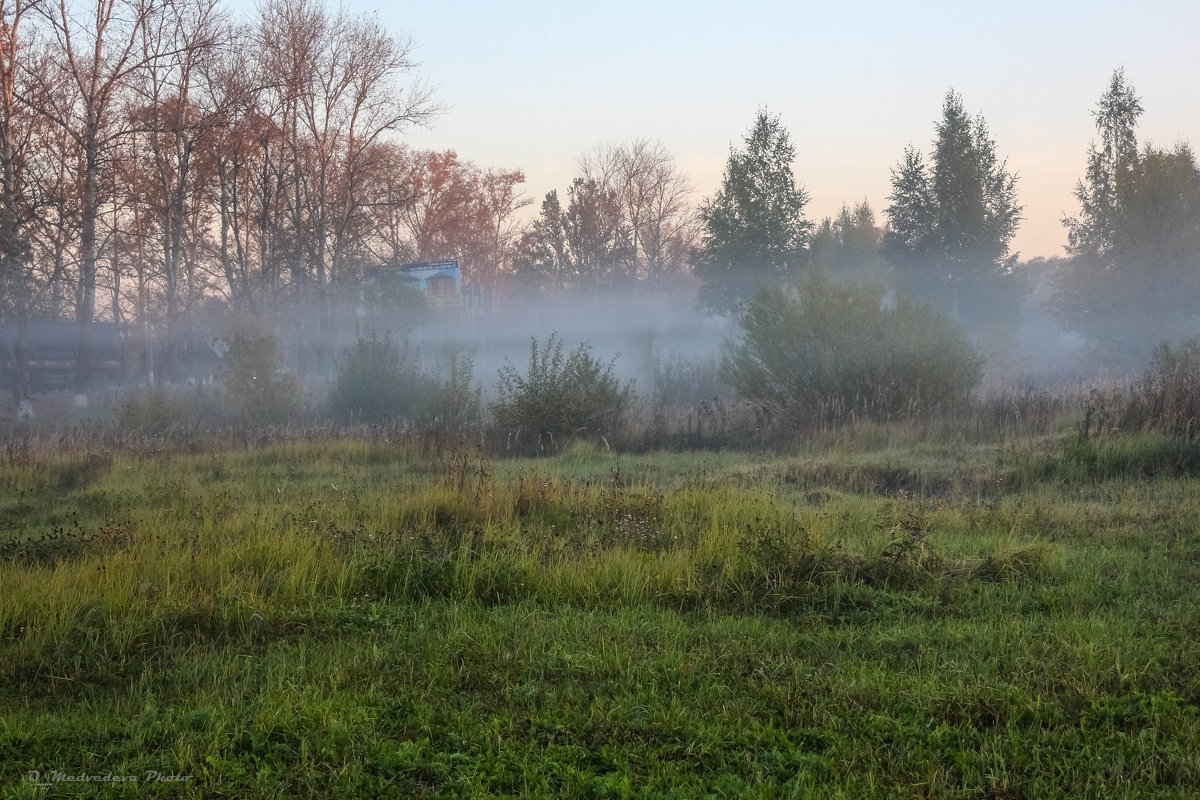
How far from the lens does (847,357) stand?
18.5 meters

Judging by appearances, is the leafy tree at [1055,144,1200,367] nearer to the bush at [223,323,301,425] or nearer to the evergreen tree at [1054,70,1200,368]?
the evergreen tree at [1054,70,1200,368]

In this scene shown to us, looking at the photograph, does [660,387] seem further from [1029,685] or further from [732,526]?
[1029,685]

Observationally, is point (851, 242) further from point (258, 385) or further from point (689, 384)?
point (258, 385)

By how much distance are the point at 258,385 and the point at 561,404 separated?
34.8 feet

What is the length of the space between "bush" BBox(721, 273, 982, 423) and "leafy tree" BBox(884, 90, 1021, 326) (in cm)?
1905

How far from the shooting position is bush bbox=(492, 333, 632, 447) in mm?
16266

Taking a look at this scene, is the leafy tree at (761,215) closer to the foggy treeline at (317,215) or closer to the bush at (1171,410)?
the foggy treeline at (317,215)

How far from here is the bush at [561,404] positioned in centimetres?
1627

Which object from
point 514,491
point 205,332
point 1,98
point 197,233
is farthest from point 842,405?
point 205,332

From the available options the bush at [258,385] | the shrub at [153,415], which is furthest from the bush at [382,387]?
the shrub at [153,415]

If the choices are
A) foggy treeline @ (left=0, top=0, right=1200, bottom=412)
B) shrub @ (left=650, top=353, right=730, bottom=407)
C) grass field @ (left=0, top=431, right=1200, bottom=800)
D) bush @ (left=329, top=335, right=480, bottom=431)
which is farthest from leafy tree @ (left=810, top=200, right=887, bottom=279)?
grass field @ (left=0, top=431, right=1200, bottom=800)

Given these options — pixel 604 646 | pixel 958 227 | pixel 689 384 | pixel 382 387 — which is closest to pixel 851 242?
pixel 958 227

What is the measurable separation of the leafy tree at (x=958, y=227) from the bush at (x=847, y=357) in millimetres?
19054

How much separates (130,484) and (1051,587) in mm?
10077
